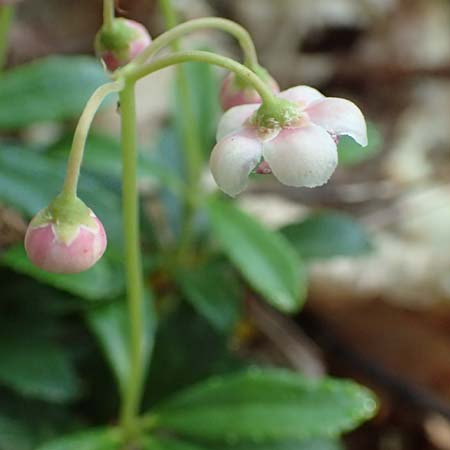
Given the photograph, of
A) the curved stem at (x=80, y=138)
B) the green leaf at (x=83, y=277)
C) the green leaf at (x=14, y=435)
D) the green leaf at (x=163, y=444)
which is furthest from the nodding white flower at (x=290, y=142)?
the green leaf at (x=14, y=435)

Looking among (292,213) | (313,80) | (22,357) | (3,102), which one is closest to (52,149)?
(3,102)

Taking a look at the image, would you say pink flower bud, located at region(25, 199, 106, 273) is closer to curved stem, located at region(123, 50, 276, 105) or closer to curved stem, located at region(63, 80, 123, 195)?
curved stem, located at region(63, 80, 123, 195)

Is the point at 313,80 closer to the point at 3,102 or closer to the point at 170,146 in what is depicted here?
the point at 170,146

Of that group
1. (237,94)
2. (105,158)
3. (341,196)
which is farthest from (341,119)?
(341,196)

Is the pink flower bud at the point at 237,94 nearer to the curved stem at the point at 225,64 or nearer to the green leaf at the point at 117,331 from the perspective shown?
the curved stem at the point at 225,64

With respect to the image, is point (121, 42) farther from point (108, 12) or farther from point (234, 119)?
point (234, 119)

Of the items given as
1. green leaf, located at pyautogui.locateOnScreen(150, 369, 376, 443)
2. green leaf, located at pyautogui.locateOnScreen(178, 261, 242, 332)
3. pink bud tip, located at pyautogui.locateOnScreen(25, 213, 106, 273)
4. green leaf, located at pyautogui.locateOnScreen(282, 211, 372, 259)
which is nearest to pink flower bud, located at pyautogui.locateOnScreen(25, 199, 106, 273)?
pink bud tip, located at pyautogui.locateOnScreen(25, 213, 106, 273)
